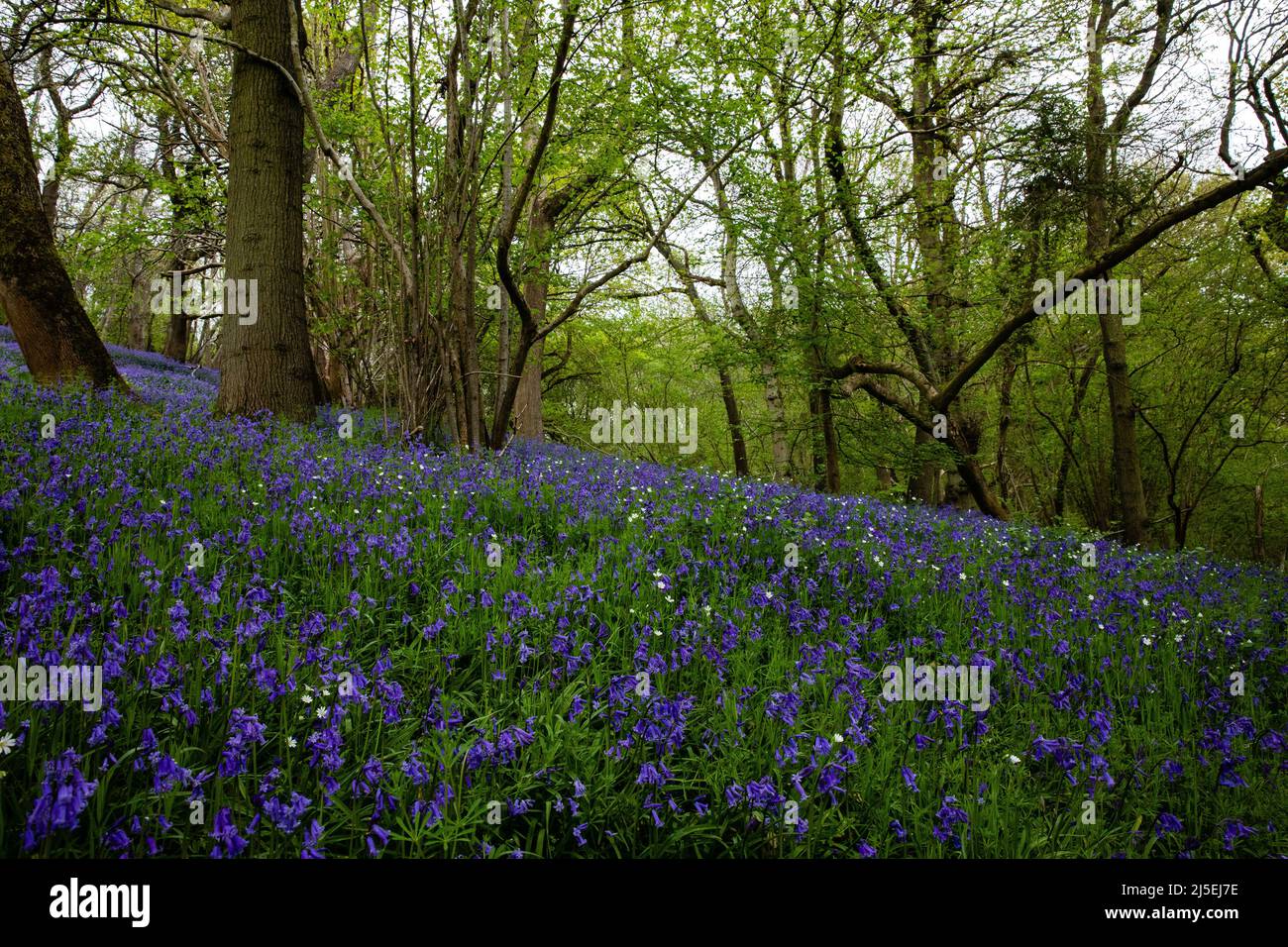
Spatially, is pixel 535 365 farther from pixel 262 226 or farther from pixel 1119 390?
pixel 1119 390

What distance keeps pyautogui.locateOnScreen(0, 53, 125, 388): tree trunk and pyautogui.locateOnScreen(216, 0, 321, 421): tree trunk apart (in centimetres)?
136

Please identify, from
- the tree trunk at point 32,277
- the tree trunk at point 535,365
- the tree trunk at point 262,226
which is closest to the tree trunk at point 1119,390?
the tree trunk at point 535,365

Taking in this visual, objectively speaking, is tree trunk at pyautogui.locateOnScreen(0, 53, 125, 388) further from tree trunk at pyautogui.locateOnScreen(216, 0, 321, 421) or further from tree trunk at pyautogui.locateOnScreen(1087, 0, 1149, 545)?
tree trunk at pyautogui.locateOnScreen(1087, 0, 1149, 545)

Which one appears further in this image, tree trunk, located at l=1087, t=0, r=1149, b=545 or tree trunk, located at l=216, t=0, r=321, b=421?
tree trunk, located at l=1087, t=0, r=1149, b=545

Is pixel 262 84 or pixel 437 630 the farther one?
pixel 262 84

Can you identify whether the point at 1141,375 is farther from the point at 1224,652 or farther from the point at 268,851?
the point at 268,851

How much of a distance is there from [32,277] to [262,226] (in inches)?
83.7

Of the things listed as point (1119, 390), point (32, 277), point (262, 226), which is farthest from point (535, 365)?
point (1119, 390)

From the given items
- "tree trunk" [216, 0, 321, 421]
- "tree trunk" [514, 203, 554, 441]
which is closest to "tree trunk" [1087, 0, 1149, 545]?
"tree trunk" [514, 203, 554, 441]

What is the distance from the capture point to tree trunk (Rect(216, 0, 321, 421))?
6840 millimetres

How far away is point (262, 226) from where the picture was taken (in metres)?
6.87

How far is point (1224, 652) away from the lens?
4.30 meters
